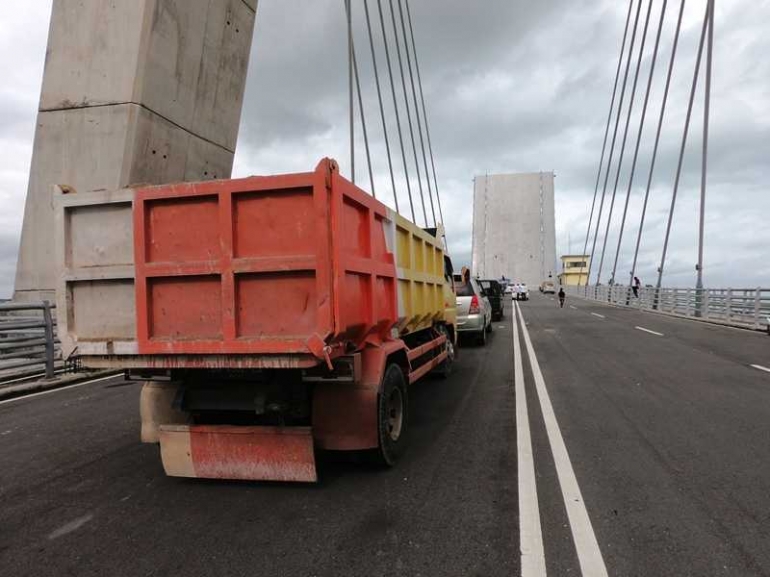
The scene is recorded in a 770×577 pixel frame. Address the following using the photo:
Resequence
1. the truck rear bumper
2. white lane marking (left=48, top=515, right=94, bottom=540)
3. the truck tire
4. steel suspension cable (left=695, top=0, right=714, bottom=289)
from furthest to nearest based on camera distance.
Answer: steel suspension cable (left=695, top=0, right=714, bottom=289), the truck rear bumper, the truck tire, white lane marking (left=48, top=515, right=94, bottom=540)

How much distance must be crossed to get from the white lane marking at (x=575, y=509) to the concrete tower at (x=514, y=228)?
221 feet

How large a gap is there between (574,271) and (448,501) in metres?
84.5

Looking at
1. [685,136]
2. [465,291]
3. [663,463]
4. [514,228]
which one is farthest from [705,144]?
[514,228]

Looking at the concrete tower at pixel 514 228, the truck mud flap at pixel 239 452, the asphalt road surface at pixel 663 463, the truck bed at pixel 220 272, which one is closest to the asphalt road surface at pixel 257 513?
the truck mud flap at pixel 239 452

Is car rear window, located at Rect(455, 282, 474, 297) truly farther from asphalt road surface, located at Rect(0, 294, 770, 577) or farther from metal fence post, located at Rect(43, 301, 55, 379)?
metal fence post, located at Rect(43, 301, 55, 379)

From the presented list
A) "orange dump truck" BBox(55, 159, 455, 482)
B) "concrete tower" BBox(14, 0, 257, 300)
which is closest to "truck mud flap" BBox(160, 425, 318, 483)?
"orange dump truck" BBox(55, 159, 455, 482)

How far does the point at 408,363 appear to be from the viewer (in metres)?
5.04

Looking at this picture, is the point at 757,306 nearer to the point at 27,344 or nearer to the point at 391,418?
the point at 391,418

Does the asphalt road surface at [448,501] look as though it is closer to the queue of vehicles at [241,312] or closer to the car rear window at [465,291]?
the queue of vehicles at [241,312]

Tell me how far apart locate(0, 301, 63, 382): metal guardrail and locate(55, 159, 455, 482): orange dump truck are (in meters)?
5.71

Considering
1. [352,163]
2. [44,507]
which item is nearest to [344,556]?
[44,507]

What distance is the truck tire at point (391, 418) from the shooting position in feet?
13.4

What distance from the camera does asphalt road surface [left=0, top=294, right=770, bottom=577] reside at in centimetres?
281

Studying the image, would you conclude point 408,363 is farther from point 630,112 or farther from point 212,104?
point 630,112
